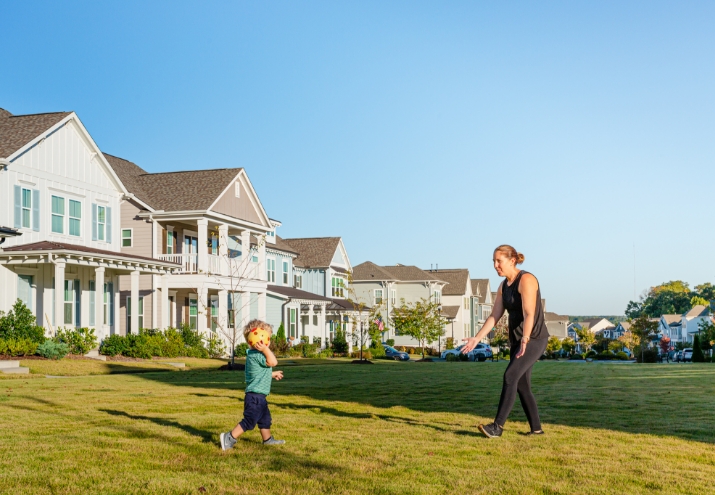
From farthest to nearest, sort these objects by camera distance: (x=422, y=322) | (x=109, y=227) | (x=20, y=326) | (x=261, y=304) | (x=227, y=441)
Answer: (x=422, y=322) → (x=261, y=304) → (x=109, y=227) → (x=20, y=326) → (x=227, y=441)

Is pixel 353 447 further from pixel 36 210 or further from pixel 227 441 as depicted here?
pixel 36 210

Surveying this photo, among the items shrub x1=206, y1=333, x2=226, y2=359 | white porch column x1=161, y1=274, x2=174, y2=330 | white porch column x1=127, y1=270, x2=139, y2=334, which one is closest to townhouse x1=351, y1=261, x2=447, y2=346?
shrub x1=206, y1=333, x2=226, y2=359

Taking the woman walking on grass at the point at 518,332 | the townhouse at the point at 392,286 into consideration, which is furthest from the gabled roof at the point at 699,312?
the woman walking on grass at the point at 518,332

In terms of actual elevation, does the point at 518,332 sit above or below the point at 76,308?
below

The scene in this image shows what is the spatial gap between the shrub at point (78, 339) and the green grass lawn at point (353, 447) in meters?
14.7

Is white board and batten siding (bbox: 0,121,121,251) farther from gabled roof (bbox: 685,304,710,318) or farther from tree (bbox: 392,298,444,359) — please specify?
gabled roof (bbox: 685,304,710,318)

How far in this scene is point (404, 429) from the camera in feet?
30.0

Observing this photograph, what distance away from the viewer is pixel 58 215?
Answer: 2964 cm

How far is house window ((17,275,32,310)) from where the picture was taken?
90.8 feet

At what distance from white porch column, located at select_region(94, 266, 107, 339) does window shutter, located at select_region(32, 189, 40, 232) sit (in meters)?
2.59

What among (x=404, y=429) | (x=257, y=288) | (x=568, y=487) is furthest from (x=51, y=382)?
(x=257, y=288)

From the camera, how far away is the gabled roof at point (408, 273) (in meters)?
77.1

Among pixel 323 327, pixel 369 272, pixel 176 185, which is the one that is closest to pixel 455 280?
pixel 369 272

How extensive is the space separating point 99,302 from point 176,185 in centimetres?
899
